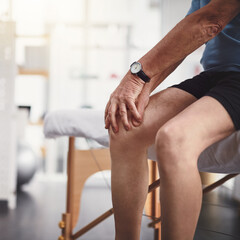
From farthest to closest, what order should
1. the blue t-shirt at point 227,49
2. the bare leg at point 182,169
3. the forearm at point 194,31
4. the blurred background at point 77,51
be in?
the blurred background at point 77,51 → the blue t-shirt at point 227,49 → the forearm at point 194,31 → the bare leg at point 182,169

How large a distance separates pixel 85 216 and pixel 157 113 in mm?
1257

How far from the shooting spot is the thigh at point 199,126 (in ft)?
2.11

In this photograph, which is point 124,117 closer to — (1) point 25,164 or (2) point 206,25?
(2) point 206,25

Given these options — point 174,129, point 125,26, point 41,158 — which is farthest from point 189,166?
point 41,158

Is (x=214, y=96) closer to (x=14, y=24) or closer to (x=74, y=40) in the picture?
(x=14, y=24)

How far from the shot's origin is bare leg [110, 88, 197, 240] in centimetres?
79

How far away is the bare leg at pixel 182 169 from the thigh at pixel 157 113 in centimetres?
13

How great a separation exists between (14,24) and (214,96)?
163 cm

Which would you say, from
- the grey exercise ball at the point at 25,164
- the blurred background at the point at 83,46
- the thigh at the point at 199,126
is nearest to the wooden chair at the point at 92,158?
the thigh at the point at 199,126

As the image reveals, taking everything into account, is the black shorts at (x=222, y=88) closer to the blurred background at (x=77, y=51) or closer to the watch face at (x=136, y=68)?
the watch face at (x=136, y=68)

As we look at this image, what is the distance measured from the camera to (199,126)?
66 centimetres

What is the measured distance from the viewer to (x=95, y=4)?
3525mm

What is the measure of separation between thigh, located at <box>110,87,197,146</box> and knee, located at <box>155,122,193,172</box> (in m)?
0.14

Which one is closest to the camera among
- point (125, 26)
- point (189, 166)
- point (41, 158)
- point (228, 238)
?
point (189, 166)
